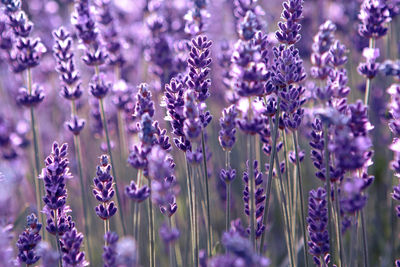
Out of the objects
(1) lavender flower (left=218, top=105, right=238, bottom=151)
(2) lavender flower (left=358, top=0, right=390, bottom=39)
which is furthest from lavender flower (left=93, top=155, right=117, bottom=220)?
(2) lavender flower (left=358, top=0, right=390, bottom=39)

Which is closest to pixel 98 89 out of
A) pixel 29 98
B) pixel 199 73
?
pixel 29 98

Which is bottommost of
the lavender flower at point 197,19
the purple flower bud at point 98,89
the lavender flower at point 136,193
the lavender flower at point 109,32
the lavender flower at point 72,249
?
the lavender flower at point 72,249

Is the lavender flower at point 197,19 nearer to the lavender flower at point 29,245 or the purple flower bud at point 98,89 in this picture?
the purple flower bud at point 98,89

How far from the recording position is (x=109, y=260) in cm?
162

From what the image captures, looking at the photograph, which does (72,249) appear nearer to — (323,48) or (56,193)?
(56,193)

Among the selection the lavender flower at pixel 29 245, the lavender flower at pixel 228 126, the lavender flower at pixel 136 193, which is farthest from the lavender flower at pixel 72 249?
the lavender flower at pixel 228 126

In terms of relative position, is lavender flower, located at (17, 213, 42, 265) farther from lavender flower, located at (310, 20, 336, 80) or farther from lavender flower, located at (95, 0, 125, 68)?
lavender flower, located at (95, 0, 125, 68)

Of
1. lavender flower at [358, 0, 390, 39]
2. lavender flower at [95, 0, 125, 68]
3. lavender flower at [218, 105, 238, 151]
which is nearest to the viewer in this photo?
lavender flower at [218, 105, 238, 151]

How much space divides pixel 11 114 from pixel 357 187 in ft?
13.9

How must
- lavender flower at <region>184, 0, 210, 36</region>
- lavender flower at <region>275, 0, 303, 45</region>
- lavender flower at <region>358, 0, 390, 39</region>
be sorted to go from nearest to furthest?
lavender flower at <region>275, 0, 303, 45</region> < lavender flower at <region>358, 0, 390, 39</region> < lavender flower at <region>184, 0, 210, 36</region>

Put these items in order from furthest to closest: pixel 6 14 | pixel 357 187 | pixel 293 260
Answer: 1. pixel 6 14
2. pixel 293 260
3. pixel 357 187

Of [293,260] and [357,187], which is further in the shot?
[293,260]

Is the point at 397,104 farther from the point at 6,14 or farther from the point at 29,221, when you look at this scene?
the point at 6,14

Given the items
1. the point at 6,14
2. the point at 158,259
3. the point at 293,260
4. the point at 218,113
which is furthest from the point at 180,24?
the point at 293,260
